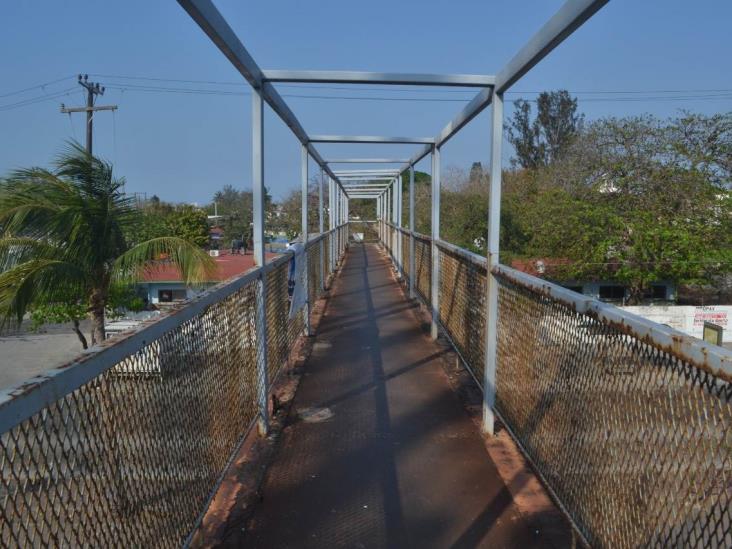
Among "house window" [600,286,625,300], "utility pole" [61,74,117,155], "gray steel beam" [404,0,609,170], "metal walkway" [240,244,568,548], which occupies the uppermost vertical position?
"utility pole" [61,74,117,155]

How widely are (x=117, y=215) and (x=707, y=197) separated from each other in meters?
14.9

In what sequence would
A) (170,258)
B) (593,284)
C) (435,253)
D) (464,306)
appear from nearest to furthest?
(464,306)
(435,253)
(170,258)
(593,284)

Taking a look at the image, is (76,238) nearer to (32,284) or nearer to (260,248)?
(32,284)

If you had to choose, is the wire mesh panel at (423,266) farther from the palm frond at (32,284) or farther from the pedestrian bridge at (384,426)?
the palm frond at (32,284)

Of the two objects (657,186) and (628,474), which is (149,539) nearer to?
(628,474)

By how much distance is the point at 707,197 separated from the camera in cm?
1630

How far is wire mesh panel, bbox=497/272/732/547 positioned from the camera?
1.56 meters

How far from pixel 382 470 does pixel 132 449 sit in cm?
192

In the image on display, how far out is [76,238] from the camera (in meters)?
8.01

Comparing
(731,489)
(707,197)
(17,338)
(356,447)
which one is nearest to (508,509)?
(356,447)

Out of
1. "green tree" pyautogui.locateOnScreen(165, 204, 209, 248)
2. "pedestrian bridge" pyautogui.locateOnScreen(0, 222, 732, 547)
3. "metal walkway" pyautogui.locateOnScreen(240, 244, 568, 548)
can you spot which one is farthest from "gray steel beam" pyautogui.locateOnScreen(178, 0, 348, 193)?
"green tree" pyautogui.locateOnScreen(165, 204, 209, 248)

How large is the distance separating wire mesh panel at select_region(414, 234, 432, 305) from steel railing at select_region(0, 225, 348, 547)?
439 cm

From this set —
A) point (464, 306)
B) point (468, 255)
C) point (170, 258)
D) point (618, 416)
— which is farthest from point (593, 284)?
point (618, 416)

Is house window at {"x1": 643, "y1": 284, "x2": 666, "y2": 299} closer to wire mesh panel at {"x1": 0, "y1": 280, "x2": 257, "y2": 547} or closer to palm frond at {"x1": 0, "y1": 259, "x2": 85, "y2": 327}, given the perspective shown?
palm frond at {"x1": 0, "y1": 259, "x2": 85, "y2": 327}
